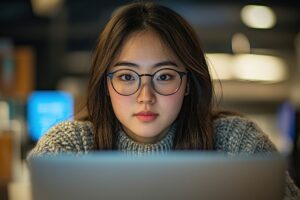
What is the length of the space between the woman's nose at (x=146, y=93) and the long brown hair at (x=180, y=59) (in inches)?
5.5

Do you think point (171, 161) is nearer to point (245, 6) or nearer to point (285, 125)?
point (285, 125)

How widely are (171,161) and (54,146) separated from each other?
0.68 meters

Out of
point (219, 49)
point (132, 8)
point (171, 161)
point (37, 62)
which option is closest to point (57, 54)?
point (37, 62)

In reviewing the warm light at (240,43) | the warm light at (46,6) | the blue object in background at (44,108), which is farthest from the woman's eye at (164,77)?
the warm light at (240,43)

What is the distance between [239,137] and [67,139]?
514mm

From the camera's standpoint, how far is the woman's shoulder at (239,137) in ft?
5.45

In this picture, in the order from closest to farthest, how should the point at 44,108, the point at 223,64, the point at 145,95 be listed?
the point at 145,95 → the point at 44,108 → the point at 223,64

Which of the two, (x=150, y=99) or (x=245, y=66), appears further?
(x=245, y=66)

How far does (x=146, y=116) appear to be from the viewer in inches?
59.4

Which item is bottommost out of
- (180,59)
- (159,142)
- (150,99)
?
(159,142)

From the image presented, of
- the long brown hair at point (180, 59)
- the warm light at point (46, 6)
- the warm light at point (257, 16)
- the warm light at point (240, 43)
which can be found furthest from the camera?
the warm light at point (240, 43)

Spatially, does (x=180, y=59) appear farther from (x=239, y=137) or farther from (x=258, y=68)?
(x=258, y=68)

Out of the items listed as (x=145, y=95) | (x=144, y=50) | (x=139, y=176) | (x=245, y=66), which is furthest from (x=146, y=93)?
(x=245, y=66)

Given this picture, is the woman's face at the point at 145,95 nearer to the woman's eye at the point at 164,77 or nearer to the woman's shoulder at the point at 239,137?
the woman's eye at the point at 164,77
